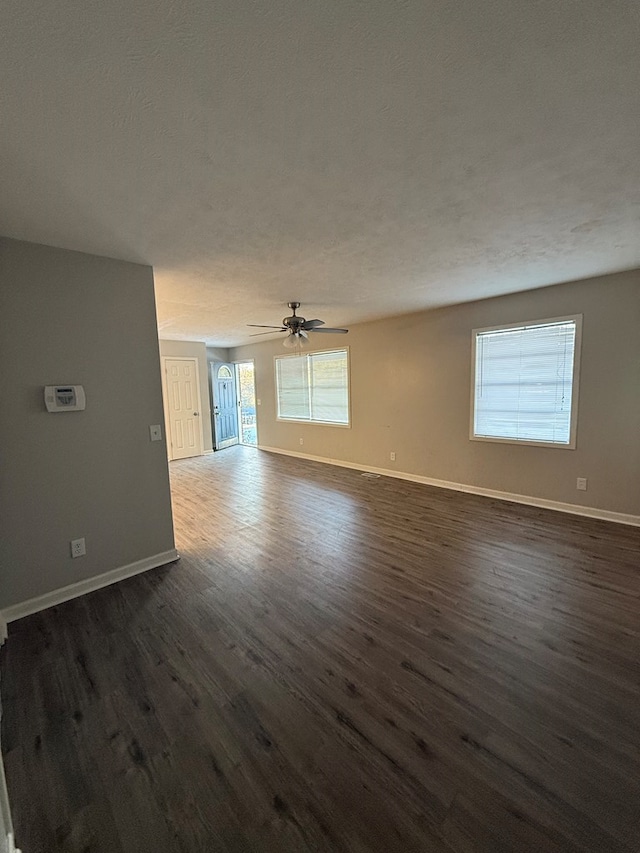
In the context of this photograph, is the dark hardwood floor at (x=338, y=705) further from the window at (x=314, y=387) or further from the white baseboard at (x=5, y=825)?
the window at (x=314, y=387)

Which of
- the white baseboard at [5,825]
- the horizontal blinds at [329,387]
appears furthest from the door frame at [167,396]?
the white baseboard at [5,825]

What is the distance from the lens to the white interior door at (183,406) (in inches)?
273

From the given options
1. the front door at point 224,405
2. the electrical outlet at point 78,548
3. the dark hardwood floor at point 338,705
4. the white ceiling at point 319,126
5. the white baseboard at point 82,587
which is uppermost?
the white ceiling at point 319,126

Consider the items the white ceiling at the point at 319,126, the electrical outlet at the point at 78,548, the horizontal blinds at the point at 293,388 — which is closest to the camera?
the white ceiling at the point at 319,126

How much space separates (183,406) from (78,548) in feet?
16.0

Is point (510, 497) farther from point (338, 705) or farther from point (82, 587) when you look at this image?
point (82, 587)

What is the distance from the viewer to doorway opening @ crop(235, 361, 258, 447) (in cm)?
884

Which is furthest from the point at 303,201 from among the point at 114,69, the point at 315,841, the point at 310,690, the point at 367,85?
the point at 315,841

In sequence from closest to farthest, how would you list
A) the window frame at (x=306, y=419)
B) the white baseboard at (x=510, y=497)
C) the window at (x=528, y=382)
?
the white baseboard at (x=510, y=497) < the window at (x=528, y=382) < the window frame at (x=306, y=419)

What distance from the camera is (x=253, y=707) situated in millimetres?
1643

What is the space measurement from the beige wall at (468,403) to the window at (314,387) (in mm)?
212

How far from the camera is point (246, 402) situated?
30.3 ft

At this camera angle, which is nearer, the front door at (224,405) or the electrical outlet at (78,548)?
the electrical outlet at (78,548)

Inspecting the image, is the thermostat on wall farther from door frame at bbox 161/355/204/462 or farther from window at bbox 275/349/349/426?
window at bbox 275/349/349/426
